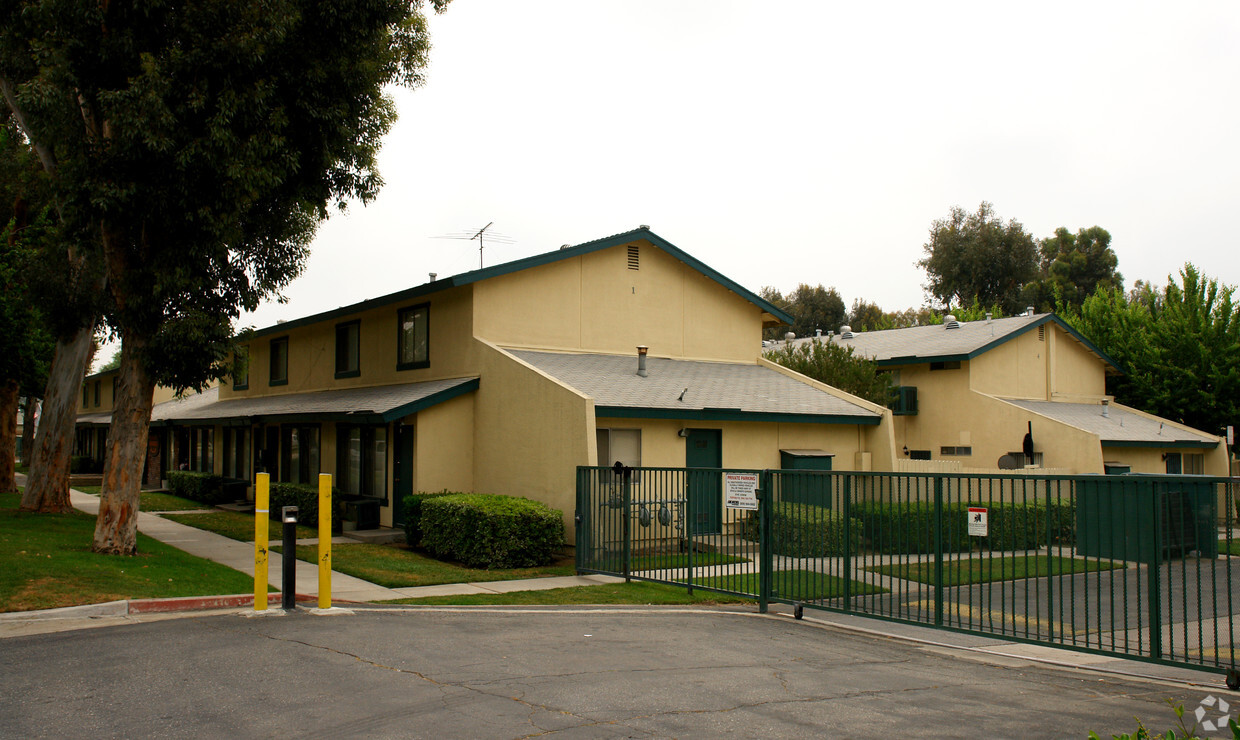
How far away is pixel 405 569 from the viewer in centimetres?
1561

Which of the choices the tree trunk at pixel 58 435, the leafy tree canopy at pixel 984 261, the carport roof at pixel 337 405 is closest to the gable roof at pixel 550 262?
the carport roof at pixel 337 405

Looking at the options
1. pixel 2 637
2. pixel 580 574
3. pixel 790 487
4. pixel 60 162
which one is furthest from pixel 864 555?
pixel 60 162

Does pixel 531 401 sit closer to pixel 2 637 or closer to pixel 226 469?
pixel 2 637

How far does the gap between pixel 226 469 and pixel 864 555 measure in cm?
2682

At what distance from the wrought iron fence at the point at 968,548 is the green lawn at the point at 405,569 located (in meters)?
1.53

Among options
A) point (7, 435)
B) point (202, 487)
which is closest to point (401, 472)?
point (202, 487)

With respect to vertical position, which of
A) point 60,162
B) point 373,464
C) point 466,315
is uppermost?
point 60,162

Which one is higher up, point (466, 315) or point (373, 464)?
point (466, 315)

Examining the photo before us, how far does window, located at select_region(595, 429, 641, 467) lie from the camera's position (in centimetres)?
1888

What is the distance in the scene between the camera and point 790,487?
1209cm

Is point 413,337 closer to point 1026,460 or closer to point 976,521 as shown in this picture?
point 976,521

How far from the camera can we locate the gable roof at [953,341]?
29031mm

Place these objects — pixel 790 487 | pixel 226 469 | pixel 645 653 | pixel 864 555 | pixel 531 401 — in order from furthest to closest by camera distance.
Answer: pixel 226 469
pixel 531 401
pixel 790 487
pixel 864 555
pixel 645 653

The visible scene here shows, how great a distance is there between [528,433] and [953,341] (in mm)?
18172
